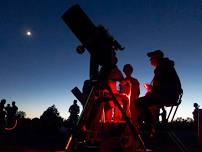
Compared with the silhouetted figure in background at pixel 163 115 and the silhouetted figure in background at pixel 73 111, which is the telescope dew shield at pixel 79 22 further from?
the silhouetted figure in background at pixel 73 111

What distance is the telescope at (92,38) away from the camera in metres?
4.62

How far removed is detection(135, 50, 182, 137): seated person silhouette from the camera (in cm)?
500

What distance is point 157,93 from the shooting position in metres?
5.04

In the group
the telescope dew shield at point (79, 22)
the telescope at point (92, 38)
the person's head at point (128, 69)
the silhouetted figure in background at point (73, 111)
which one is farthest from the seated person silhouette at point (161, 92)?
the silhouetted figure in background at point (73, 111)

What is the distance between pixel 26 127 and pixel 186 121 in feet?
45.3

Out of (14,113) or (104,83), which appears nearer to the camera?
(104,83)

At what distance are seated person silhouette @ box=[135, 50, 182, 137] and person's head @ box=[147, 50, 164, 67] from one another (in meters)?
0.06

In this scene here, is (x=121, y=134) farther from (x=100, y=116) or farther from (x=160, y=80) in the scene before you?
(x=160, y=80)

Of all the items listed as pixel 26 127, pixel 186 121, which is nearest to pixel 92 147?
pixel 26 127

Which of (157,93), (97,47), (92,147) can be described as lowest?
(92,147)

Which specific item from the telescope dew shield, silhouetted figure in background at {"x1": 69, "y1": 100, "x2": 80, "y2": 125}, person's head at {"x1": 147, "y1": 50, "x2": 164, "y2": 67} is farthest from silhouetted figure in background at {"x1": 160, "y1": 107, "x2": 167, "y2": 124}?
silhouetted figure in background at {"x1": 69, "y1": 100, "x2": 80, "y2": 125}

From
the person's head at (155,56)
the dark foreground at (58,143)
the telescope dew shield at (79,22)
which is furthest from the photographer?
the dark foreground at (58,143)

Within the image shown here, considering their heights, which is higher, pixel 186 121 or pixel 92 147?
pixel 186 121

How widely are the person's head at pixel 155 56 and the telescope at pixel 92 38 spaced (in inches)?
48.8
